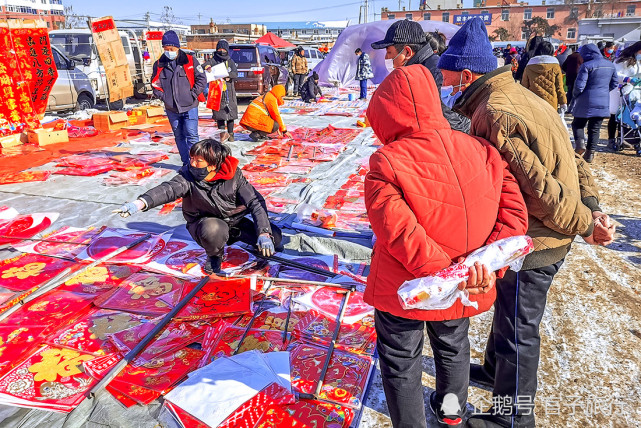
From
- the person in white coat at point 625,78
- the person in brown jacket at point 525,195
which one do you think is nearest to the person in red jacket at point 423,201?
the person in brown jacket at point 525,195

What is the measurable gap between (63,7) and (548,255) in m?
62.7

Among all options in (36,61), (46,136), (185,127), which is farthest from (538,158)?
(36,61)

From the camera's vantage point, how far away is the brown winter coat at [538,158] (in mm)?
1569

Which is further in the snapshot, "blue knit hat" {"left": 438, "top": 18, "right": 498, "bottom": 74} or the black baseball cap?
the black baseball cap

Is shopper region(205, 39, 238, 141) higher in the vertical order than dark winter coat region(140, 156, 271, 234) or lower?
higher

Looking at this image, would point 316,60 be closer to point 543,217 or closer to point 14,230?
point 14,230

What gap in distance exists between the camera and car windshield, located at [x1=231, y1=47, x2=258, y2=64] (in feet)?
40.7

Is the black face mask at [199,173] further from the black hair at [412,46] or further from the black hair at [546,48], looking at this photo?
the black hair at [546,48]

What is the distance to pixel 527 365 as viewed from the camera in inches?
72.6

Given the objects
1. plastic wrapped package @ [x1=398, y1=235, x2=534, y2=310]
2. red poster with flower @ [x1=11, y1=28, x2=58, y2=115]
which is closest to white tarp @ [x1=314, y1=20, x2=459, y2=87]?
red poster with flower @ [x1=11, y1=28, x2=58, y2=115]

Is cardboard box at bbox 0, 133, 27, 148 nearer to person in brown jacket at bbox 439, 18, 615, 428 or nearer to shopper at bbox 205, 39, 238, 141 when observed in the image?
shopper at bbox 205, 39, 238, 141

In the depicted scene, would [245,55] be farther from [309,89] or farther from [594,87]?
[594,87]

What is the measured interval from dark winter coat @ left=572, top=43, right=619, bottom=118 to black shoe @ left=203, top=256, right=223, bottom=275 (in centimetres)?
536

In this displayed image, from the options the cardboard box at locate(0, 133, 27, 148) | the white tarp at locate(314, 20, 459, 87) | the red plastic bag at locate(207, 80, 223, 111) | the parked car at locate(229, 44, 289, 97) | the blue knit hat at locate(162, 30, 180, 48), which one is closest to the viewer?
the blue knit hat at locate(162, 30, 180, 48)
